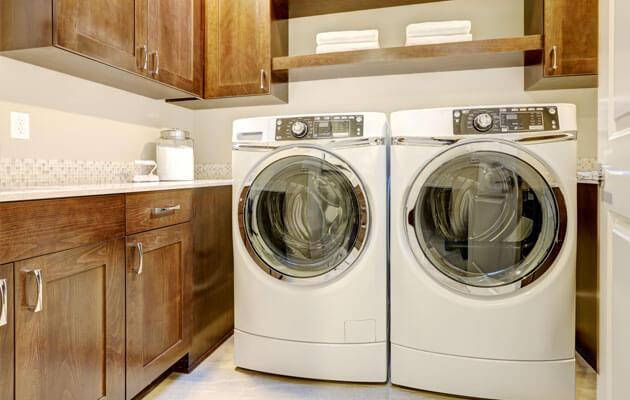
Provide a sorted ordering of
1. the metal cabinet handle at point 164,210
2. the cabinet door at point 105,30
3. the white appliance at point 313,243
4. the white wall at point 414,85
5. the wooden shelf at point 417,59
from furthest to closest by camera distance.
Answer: the white wall at point 414,85 < the wooden shelf at point 417,59 < the white appliance at point 313,243 < the metal cabinet handle at point 164,210 < the cabinet door at point 105,30

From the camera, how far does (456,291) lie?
1482 millimetres

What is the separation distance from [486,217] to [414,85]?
Answer: 111 cm

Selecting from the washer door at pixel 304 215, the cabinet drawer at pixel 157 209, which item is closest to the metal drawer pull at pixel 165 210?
the cabinet drawer at pixel 157 209

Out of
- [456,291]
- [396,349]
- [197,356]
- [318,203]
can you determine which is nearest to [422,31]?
[318,203]

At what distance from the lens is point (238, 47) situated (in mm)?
2123

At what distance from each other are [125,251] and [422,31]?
1739mm

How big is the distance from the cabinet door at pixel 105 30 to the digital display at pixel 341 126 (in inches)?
36.2

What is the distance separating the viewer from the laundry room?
49.4 inches

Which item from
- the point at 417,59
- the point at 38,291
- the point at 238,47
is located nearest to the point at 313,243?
the point at 38,291

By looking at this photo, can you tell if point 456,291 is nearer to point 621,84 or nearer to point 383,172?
point 383,172

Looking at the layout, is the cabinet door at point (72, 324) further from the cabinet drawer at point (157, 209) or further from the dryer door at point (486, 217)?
the dryer door at point (486, 217)

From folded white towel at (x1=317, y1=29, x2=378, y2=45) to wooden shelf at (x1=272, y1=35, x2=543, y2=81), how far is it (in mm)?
97

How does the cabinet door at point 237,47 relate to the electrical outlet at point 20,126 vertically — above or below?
above

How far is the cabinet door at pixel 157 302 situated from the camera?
4.45 ft
